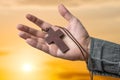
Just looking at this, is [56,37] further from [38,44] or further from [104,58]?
[104,58]

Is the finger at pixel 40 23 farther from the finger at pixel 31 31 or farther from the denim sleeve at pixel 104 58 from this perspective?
the denim sleeve at pixel 104 58

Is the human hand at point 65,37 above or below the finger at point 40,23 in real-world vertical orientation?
below

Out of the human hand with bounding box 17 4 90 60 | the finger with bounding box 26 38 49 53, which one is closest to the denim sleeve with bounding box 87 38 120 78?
the human hand with bounding box 17 4 90 60

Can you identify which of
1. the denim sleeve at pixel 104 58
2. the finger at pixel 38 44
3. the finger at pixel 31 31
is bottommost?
the denim sleeve at pixel 104 58

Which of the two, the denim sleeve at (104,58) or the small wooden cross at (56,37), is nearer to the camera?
the denim sleeve at (104,58)

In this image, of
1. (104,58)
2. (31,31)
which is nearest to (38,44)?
(31,31)

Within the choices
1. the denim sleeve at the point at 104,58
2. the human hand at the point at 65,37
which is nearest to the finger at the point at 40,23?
the human hand at the point at 65,37

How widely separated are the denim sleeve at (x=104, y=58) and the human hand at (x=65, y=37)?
51 mm

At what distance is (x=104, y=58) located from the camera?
154cm

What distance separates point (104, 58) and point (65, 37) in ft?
0.83

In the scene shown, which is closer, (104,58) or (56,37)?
(104,58)

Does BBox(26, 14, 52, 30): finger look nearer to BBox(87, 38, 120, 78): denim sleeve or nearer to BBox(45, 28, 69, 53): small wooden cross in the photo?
BBox(45, 28, 69, 53): small wooden cross

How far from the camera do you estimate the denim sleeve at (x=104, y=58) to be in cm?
153

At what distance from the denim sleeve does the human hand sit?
5 cm
